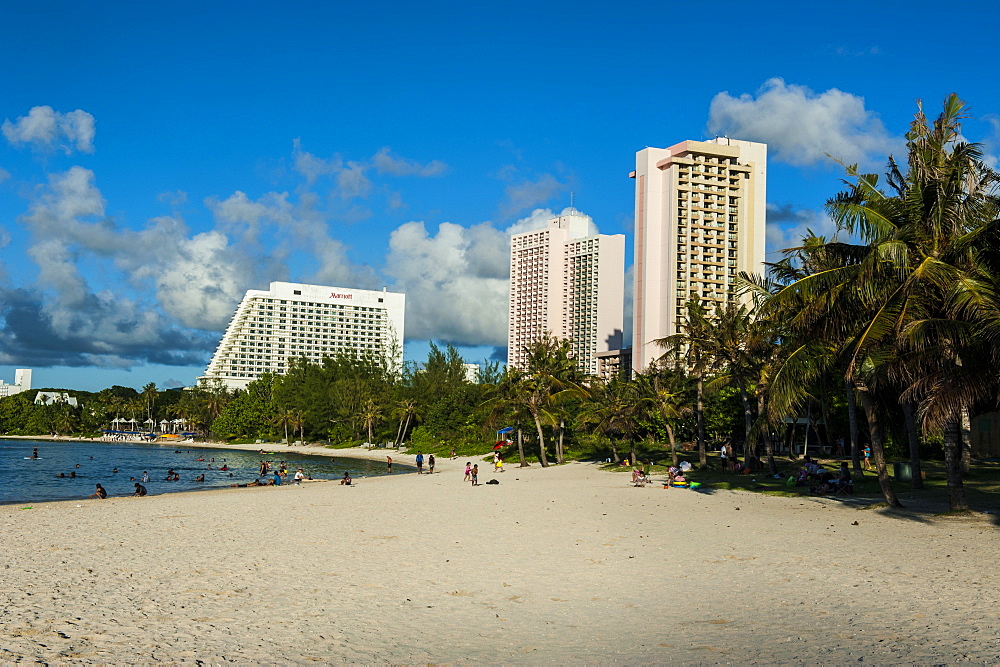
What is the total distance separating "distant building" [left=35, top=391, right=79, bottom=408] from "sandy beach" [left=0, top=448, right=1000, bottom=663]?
6118 inches

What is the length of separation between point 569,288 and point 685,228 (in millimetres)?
60115

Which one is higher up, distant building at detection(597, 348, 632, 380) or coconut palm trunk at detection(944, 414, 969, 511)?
distant building at detection(597, 348, 632, 380)

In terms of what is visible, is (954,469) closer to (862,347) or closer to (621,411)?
(862,347)

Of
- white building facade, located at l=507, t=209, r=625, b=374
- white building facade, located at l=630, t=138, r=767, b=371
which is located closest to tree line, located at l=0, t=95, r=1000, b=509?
white building facade, located at l=630, t=138, r=767, b=371

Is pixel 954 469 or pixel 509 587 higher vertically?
pixel 954 469

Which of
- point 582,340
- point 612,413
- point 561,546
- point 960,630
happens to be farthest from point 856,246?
point 582,340

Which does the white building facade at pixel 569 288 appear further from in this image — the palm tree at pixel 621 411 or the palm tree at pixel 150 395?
the palm tree at pixel 621 411

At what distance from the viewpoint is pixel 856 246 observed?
18.6 meters

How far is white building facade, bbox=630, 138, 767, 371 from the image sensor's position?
99.5m

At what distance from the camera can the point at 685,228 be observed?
3994 inches

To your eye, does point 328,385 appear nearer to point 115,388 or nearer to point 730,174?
point 730,174

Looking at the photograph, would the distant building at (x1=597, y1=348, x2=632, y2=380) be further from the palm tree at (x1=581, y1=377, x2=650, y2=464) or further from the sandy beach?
the sandy beach

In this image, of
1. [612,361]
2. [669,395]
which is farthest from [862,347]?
[612,361]

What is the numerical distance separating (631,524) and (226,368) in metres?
189
